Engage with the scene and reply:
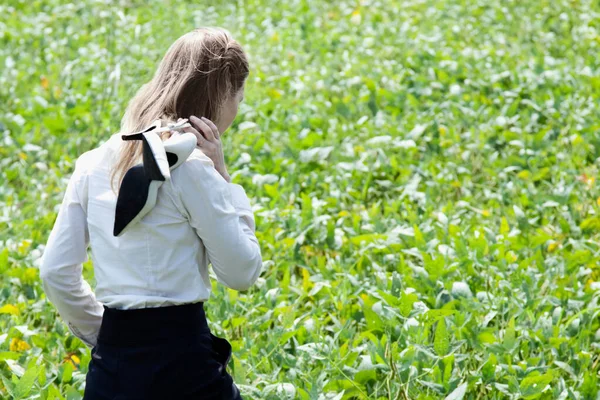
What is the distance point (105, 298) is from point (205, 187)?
36 centimetres

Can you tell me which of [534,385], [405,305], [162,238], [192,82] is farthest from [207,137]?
[534,385]

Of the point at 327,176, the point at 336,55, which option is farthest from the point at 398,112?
the point at 336,55

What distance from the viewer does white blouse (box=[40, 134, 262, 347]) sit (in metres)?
2.13

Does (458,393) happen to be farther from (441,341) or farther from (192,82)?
(192,82)

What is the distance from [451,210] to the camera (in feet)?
14.2

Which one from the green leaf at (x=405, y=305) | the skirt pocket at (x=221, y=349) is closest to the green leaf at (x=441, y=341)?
the green leaf at (x=405, y=305)

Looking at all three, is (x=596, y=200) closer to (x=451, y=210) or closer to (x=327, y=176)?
(x=451, y=210)

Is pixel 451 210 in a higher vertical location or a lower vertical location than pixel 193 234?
lower

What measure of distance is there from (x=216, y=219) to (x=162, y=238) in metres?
0.13

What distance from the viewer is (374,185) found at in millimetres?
4844

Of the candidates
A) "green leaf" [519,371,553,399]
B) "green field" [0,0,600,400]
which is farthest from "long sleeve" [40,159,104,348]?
"green leaf" [519,371,553,399]

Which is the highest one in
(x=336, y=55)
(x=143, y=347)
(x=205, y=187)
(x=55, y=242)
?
(x=205, y=187)

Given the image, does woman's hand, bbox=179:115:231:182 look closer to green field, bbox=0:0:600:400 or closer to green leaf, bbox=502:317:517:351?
green field, bbox=0:0:600:400

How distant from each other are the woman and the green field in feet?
2.12
